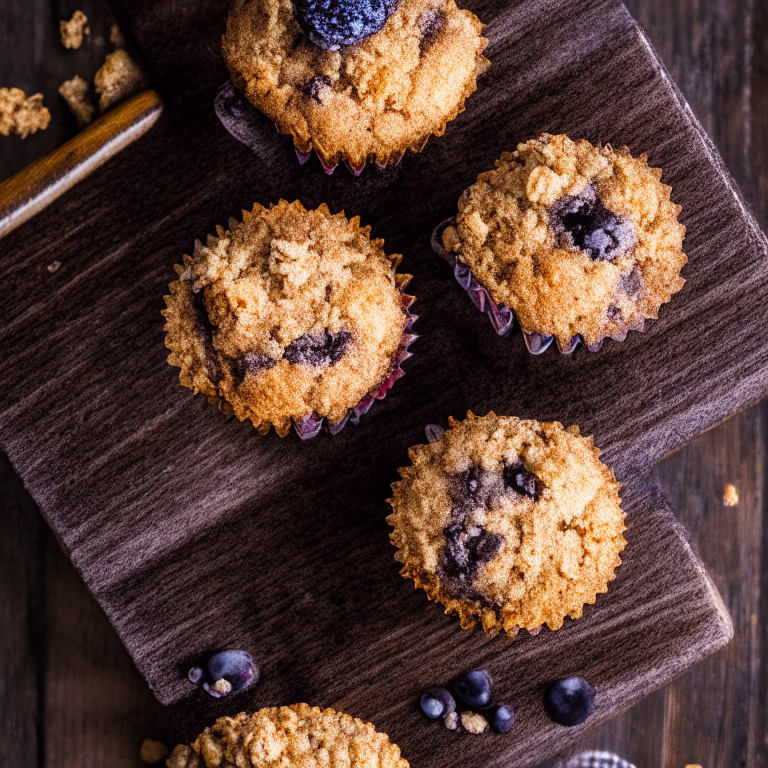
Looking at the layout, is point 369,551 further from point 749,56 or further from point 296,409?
point 749,56

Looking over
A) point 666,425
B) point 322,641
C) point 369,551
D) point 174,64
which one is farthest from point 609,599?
point 174,64

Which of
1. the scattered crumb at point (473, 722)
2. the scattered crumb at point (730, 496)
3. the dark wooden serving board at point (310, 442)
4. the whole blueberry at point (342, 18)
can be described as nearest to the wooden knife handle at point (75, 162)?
the dark wooden serving board at point (310, 442)

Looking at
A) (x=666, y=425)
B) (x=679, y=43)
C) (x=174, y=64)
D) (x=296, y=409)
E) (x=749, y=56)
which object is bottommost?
(x=666, y=425)

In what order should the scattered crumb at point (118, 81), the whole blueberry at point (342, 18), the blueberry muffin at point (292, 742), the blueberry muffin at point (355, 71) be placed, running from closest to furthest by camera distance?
the whole blueberry at point (342, 18) → the blueberry muffin at point (355, 71) → the blueberry muffin at point (292, 742) → the scattered crumb at point (118, 81)

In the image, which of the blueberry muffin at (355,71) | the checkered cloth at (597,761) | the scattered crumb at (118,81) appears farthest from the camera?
the checkered cloth at (597,761)

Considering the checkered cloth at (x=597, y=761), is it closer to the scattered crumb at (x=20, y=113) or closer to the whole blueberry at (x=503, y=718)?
the whole blueberry at (x=503, y=718)

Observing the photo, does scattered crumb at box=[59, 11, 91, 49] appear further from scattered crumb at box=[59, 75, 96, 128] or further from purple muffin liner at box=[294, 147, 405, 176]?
purple muffin liner at box=[294, 147, 405, 176]
